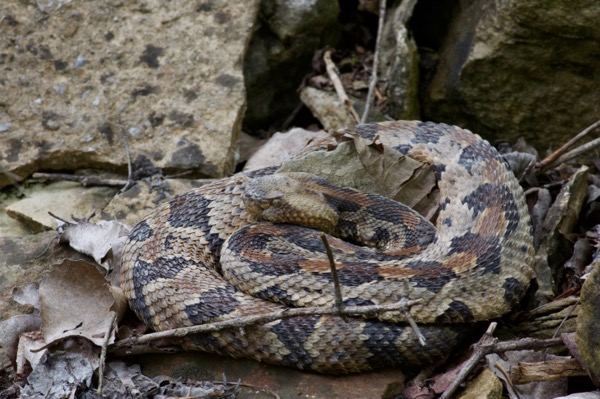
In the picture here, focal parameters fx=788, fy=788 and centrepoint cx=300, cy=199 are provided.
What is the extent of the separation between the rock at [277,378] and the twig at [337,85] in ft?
9.68

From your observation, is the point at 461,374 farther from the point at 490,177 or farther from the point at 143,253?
the point at 143,253

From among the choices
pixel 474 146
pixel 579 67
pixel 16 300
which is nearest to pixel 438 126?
pixel 474 146

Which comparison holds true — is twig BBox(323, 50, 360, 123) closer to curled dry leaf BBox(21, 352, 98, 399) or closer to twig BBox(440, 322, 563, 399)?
twig BBox(440, 322, 563, 399)

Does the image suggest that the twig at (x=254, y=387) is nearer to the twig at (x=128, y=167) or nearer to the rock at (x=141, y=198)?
the rock at (x=141, y=198)

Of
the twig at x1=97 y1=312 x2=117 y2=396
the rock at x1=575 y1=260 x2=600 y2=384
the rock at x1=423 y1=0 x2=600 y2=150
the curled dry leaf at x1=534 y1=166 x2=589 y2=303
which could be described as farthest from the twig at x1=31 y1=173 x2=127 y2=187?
the rock at x1=575 y1=260 x2=600 y2=384

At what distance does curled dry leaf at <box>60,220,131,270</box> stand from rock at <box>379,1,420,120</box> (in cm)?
273

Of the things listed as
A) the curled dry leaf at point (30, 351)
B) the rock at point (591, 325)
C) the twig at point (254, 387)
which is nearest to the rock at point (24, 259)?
the curled dry leaf at point (30, 351)

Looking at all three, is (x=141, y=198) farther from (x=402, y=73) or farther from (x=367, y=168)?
(x=402, y=73)

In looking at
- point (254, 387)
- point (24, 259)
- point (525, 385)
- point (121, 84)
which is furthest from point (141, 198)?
point (525, 385)

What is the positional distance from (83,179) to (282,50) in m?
2.32

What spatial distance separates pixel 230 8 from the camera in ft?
22.5

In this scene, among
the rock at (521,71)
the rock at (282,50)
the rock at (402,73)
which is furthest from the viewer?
the rock at (282,50)

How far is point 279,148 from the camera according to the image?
6449 mm

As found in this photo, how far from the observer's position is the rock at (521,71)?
232 inches
